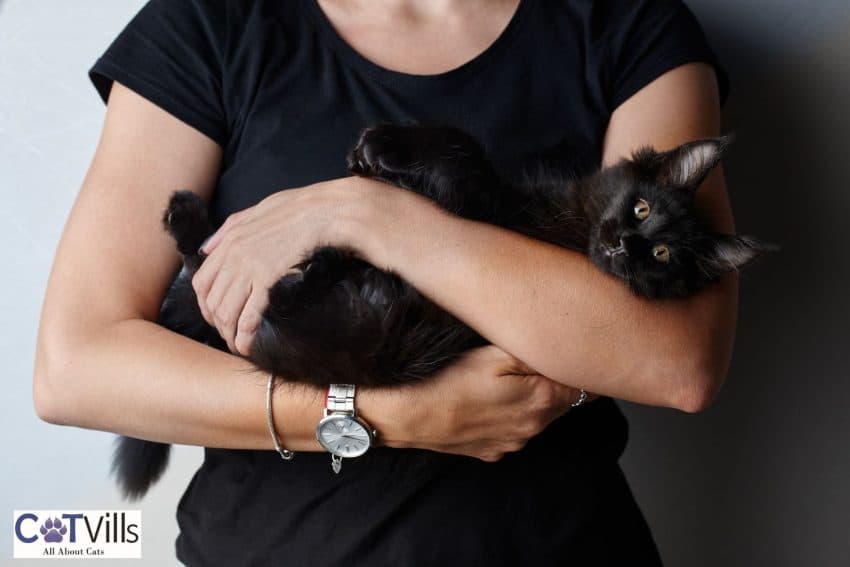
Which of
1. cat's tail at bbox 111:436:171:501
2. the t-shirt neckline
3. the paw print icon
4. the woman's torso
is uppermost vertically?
the t-shirt neckline

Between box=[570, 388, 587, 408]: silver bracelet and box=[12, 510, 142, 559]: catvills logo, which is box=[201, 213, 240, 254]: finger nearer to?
box=[570, 388, 587, 408]: silver bracelet

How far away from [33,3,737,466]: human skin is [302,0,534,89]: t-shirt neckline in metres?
0.29

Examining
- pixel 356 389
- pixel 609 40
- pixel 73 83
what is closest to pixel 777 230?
pixel 609 40

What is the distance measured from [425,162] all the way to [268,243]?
27cm

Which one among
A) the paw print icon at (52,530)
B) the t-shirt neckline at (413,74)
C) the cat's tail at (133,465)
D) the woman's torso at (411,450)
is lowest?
the paw print icon at (52,530)

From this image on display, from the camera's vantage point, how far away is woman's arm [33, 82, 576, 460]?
1.10 m

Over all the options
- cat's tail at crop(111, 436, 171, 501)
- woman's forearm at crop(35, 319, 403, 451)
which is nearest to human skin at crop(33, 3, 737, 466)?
woman's forearm at crop(35, 319, 403, 451)

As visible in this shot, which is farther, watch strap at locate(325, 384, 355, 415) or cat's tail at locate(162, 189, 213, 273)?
cat's tail at locate(162, 189, 213, 273)

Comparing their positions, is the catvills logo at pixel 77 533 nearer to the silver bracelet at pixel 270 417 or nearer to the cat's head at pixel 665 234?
the silver bracelet at pixel 270 417

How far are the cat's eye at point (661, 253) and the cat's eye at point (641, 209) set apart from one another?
0.07 meters

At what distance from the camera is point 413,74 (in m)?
1.34

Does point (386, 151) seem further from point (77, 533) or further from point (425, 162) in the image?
point (77, 533)

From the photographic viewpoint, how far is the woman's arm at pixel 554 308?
105 cm

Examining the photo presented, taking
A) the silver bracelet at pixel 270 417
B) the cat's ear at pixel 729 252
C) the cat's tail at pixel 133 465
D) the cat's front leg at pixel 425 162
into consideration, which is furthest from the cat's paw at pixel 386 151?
the cat's tail at pixel 133 465
